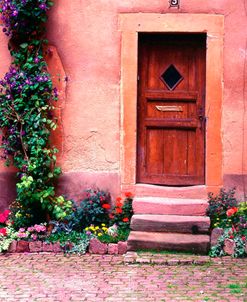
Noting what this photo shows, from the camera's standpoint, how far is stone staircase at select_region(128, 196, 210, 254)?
6.75m

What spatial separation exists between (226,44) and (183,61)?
0.61m

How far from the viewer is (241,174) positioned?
7.51 m

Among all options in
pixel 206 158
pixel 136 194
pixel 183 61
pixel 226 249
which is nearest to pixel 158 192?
pixel 136 194

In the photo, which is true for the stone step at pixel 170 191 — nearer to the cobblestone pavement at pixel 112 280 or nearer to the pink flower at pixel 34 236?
the cobblestone pavement at pixel 112 280

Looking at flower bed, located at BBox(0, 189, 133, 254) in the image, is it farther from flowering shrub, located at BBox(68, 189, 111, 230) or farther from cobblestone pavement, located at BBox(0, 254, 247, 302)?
cobblestone pavement, located at BBox(0, 254, 247, 302)

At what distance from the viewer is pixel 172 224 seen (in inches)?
275

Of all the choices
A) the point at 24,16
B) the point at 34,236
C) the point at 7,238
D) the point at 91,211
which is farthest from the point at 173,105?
the point at 7,238

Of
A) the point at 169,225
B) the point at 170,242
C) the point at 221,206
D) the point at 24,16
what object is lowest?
the point at 170,242

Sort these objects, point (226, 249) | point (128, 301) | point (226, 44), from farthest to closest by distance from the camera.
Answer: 1. point (226, 44)
2. point (226, 249)
3. point (128, 301)

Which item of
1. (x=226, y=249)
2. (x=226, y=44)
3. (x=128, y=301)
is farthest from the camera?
(x=226, y=44)

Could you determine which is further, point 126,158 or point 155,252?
point 126,158

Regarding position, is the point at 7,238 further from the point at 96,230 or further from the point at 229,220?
the point at 229,220

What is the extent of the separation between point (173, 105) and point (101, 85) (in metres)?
0.99

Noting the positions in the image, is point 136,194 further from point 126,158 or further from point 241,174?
point 241,174
